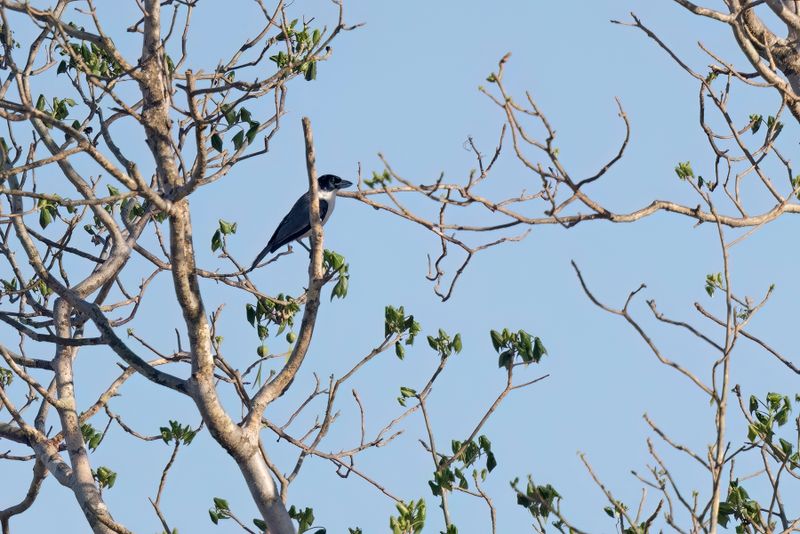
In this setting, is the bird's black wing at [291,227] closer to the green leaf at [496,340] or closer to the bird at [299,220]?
the bird at [299,220]

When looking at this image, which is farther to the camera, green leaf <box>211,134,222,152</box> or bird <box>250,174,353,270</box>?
bird <box>250,174,353,270</box>

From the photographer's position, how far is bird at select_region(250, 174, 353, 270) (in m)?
10.6

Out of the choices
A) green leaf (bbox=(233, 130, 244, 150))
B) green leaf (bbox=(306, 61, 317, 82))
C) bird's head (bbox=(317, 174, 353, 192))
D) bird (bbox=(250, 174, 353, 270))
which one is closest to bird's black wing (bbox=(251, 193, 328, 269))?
bird (bbox=(250, 174, 353, 270))

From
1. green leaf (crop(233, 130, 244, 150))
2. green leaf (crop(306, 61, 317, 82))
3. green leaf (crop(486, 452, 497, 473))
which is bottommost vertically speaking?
green leaf (crop(486, 452, 497, 473))

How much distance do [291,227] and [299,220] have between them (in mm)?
103

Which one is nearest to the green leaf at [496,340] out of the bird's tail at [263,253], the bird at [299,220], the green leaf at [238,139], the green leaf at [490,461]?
the green leaf at [490,461]

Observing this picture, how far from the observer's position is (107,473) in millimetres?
7719

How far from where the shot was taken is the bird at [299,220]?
1055 cm

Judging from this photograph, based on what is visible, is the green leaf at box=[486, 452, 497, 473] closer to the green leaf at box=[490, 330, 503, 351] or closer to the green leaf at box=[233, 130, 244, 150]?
the green leaf at box=[490, 330, 503, 351]

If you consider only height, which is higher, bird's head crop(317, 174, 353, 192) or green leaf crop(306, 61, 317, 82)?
bird's head crop(317, 174, 353, 192)

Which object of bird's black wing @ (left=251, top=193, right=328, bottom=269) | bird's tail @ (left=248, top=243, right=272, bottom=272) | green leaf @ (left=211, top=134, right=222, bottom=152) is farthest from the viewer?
bird's tail @ (left=248, top=243, right=272, bottom=272)

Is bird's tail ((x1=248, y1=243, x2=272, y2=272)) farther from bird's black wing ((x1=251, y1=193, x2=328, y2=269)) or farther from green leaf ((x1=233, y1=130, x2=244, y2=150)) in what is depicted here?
green leaf ((x1=233, y1=130, x2=244, y2=150))

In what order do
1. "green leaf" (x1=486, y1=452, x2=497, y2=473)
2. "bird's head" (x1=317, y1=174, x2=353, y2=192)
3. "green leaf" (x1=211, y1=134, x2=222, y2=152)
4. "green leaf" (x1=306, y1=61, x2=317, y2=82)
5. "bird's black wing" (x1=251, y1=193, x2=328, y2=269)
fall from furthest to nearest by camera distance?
"bird's head" (x1=317, y1=174, x2=353, y2=192), "bird's black wing" (x1=251, y1=193, x2=328, y2=269), "green leaf" (x1=306, y1=61, x2=317, y2=82), "green leaf" (x1=486, y1=452, x2=497, y2=473), "green leaf" (x1=211, y1=134, x2=222, y2=152)

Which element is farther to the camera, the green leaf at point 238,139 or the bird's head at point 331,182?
the bird's head at point 331,182
